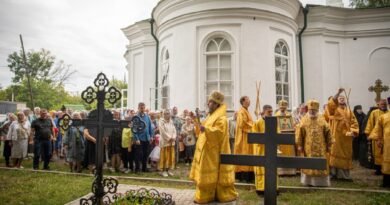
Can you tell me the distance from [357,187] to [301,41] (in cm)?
866

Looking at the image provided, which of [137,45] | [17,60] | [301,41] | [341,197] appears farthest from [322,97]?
[17,60]

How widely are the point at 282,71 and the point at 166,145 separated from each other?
6.14 meters

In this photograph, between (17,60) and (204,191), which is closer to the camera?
(204,191)

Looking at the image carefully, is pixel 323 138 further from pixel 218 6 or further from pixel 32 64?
pixel 32 64

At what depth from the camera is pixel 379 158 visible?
838 cm

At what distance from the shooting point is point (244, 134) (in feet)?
24.9

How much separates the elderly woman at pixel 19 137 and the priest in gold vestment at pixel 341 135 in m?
8.80

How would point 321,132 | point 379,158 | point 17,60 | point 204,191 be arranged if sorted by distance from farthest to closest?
point 17,60 < point 379,158 < point 321,132 < point 204,191

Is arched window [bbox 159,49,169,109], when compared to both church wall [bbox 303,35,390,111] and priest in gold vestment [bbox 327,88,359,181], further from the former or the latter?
priest in gold vestment [bbox 327,88,359,181]

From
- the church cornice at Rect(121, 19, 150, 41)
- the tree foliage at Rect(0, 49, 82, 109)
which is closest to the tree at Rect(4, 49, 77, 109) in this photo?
the tree foliage at Rect(0, 49, 82, 109)

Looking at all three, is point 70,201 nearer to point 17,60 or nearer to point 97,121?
point 97,121

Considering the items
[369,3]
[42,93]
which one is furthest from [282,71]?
[42,93]

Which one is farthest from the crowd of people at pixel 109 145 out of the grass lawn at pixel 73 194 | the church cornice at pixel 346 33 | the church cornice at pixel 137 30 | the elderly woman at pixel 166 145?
the church cornice at pixel 346 33

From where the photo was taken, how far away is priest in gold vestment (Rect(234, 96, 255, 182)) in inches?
293
